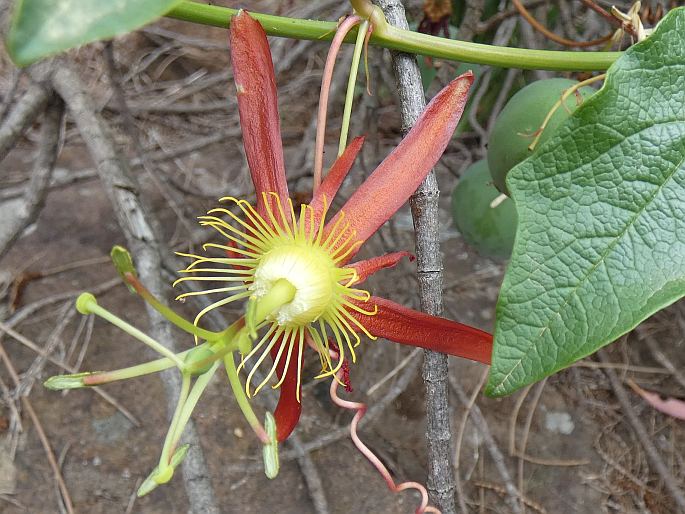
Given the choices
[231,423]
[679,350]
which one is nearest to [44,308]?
[231,423]

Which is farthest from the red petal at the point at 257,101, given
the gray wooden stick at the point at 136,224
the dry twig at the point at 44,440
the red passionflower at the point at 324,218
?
the dry twig at the point at 44,440

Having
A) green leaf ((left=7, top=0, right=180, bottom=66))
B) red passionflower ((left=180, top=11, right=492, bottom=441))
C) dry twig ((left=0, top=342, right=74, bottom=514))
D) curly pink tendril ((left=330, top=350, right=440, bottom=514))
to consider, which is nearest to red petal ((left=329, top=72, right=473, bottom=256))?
→ red passionflower ((left=180, top=11, right=492, bottom=441))

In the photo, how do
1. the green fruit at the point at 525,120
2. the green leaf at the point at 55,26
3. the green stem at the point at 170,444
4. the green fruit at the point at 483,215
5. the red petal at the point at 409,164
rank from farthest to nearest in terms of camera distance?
1. the green fruit at the point at 483,215
2. the green fruit at the point at 525,120
3. the red petal at the point at 409,164
4. the green stem at the point at 170,444
5. the green leaf at the point at 55,26

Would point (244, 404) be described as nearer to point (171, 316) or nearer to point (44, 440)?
point (171, 316)

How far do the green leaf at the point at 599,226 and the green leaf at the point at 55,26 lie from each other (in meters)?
0.31

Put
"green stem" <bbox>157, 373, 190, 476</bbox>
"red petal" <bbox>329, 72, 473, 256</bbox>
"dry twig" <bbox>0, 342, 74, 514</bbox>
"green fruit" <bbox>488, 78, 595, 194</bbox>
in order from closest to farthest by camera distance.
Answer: "green stem" <bbox>157, 373, 190, 476</bbox>
"red petal" <bbox>329, 72, 473, 256</bbox>
"green fruit" <bbox>488, 78, 595, 194</bbox>
"dry twig" <bbox>0, 342, 74, 514</bbox>

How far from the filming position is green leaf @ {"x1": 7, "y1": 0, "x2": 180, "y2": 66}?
12.7 inches

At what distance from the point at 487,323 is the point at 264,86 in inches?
44.4

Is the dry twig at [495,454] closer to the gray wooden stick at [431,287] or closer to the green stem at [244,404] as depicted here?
the gray wooden stick at [431,287]

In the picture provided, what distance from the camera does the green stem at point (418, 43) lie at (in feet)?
2.00

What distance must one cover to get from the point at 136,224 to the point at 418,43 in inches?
19.6

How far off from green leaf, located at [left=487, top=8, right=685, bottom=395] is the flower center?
0.16 meters

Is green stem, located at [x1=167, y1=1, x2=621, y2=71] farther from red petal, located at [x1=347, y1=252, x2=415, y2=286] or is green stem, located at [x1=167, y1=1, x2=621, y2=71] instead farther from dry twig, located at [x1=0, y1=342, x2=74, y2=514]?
dry twig, located at [x1=0, y1=342, x2=74, y2=514]

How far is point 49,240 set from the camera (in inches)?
61.3
